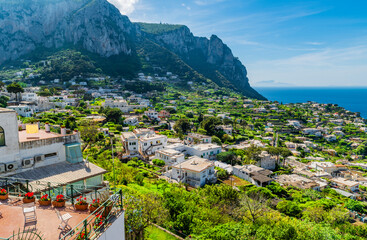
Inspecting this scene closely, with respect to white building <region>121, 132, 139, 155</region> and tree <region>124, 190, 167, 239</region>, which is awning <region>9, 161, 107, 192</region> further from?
white building <region>121, 132, 139, 155</region>

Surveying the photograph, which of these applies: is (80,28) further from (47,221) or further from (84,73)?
(47,221)

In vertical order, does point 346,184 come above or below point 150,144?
below

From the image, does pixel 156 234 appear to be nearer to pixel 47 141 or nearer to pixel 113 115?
pixel 47 141

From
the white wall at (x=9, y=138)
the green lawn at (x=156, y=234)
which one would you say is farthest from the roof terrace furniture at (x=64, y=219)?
the green lawn at (x=156, y=234)

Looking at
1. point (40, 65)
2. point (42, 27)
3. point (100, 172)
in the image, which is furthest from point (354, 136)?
point (42, 27)

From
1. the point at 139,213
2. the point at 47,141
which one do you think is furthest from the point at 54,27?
the point at 139,213

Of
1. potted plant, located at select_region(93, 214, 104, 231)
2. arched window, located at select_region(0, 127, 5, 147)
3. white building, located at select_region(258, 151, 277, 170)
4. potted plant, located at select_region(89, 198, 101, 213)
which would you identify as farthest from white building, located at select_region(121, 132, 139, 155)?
potted plant, located at select_region(93, 214, 104, 231)
